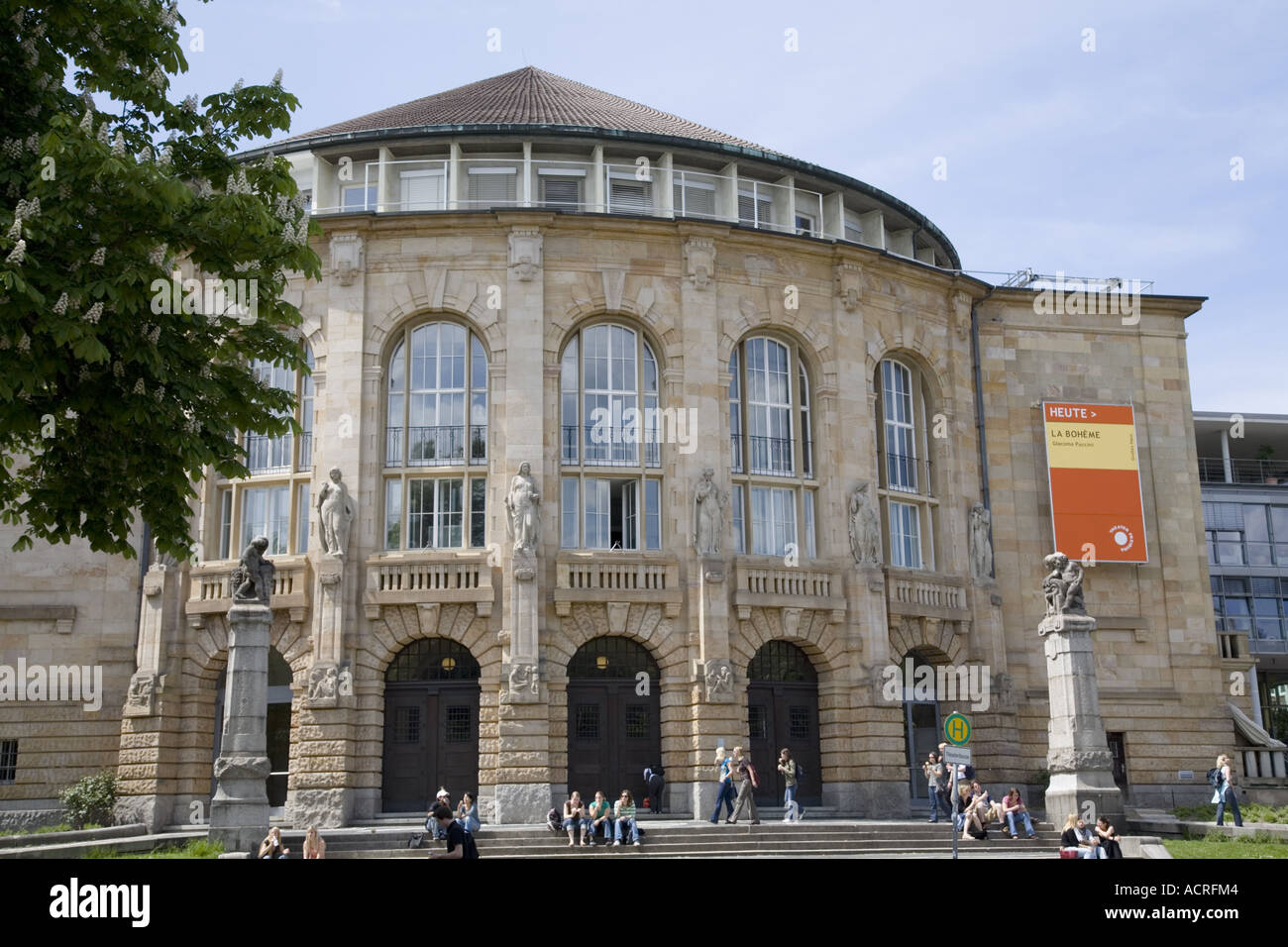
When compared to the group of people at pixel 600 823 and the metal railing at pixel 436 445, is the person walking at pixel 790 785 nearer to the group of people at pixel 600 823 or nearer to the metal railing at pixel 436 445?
the group of people at pixel 600 823

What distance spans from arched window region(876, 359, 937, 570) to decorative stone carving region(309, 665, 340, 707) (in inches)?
581

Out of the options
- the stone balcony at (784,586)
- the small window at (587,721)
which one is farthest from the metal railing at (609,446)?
the small window at (587,721)

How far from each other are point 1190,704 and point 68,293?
32955 mm

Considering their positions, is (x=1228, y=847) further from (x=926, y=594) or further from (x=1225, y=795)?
(x=926, y=594)

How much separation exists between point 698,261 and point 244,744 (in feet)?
53.5

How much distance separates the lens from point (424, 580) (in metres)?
30.1

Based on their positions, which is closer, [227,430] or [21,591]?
[227,430]

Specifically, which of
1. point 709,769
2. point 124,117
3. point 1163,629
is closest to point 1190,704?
point 1163,629

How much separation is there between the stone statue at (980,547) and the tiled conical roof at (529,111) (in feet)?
39.6

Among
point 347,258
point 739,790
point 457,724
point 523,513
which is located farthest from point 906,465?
point 347,258

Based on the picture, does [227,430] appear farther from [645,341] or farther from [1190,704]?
[1190,704]

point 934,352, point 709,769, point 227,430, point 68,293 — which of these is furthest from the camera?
point 934,352

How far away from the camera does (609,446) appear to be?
3197 cm

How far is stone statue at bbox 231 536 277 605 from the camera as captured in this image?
24984mm
